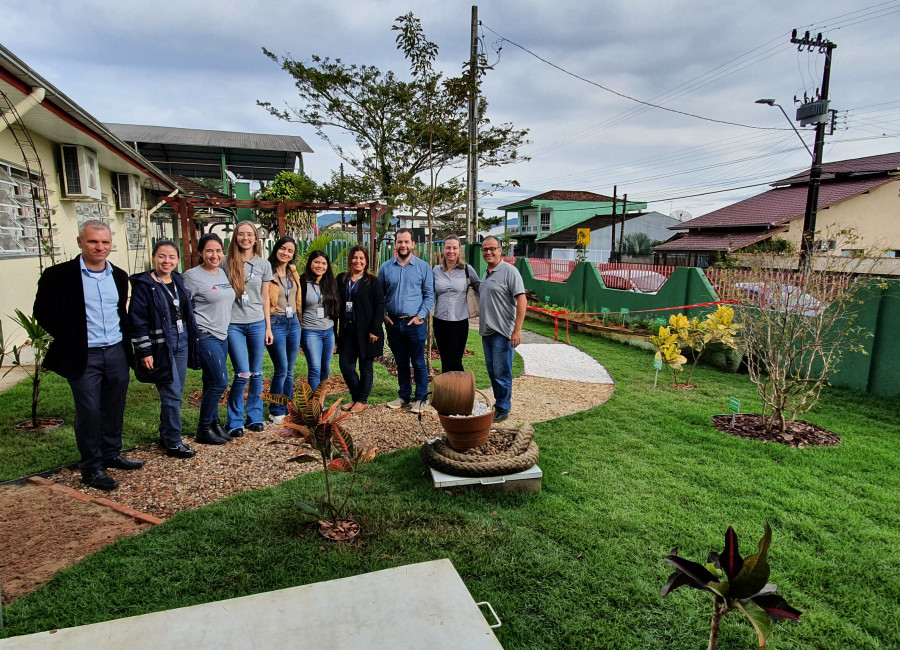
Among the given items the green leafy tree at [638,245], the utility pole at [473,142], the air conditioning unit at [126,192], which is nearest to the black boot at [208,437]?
the utility pole at [473,142]

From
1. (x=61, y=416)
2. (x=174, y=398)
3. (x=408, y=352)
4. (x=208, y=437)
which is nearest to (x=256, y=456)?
(x=208, y=437)

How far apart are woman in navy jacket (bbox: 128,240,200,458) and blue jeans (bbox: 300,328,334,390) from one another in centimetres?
107

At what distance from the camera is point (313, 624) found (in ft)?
6.03

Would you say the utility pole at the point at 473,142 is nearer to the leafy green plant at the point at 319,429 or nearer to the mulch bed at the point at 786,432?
the mulch bed at the point at 786,432

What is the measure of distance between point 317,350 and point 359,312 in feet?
1.79

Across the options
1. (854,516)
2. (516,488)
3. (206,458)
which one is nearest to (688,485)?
(854,516)

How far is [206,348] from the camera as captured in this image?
3.95m

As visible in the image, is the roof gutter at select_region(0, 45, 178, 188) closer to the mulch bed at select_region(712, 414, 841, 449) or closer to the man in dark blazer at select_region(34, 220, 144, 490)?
the man in dark blazer at select_region(34, 220, 144, 490)

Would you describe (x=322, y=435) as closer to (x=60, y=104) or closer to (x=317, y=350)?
(x=317, y=350)

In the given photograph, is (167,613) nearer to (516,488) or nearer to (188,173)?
(516,488)

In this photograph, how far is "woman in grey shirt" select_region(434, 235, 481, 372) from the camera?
4.88 metres

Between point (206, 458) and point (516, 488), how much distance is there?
7.75 ft

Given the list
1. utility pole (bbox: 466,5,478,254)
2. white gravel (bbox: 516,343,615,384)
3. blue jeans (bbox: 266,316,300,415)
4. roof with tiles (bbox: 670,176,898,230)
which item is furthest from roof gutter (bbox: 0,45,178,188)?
roof with tiles (bbox: 670,176,898,230)

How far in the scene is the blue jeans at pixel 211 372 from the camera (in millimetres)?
3953
